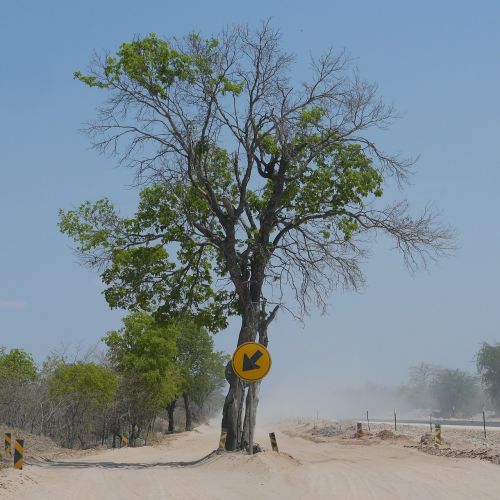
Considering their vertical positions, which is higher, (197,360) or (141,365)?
(197,360)

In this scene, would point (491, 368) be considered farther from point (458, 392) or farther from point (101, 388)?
point (101, 388)

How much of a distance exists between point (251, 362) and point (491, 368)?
11173 cm

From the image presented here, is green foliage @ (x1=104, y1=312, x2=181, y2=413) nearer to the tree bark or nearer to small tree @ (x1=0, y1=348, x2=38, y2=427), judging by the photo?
small tree @ (x1=0, y1=348, x2=38, y2=427)

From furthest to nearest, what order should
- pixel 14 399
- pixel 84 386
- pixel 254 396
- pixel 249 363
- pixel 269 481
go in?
pixel 84 386
pixel 14 399
pixel 254 396
pixel 249 363
pixel 269 481

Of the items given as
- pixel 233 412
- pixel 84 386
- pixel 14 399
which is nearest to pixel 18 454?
pixel 233 412

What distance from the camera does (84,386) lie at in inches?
1861

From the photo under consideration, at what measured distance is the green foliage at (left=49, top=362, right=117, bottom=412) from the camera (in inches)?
1843

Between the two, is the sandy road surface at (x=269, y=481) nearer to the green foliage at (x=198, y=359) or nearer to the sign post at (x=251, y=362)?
the sign post at (x=251, y=362)

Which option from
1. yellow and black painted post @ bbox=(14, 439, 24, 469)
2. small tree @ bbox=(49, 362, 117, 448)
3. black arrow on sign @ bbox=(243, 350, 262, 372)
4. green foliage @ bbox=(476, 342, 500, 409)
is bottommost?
yellow and black painted post @ bbox=(14, 439, 24, 469)

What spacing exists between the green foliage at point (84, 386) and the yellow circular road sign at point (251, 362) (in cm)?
3165

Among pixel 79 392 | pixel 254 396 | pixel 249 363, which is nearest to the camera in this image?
pixel 249 363

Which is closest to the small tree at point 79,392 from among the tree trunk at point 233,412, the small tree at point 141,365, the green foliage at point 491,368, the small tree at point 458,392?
the small tree at point 141,365

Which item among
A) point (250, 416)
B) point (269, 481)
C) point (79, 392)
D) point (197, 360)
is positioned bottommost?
point (269, 481)

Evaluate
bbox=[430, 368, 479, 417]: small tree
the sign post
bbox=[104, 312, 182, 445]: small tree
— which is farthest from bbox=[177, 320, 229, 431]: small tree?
bbox=[430, 368, 479, 417]: small tree
